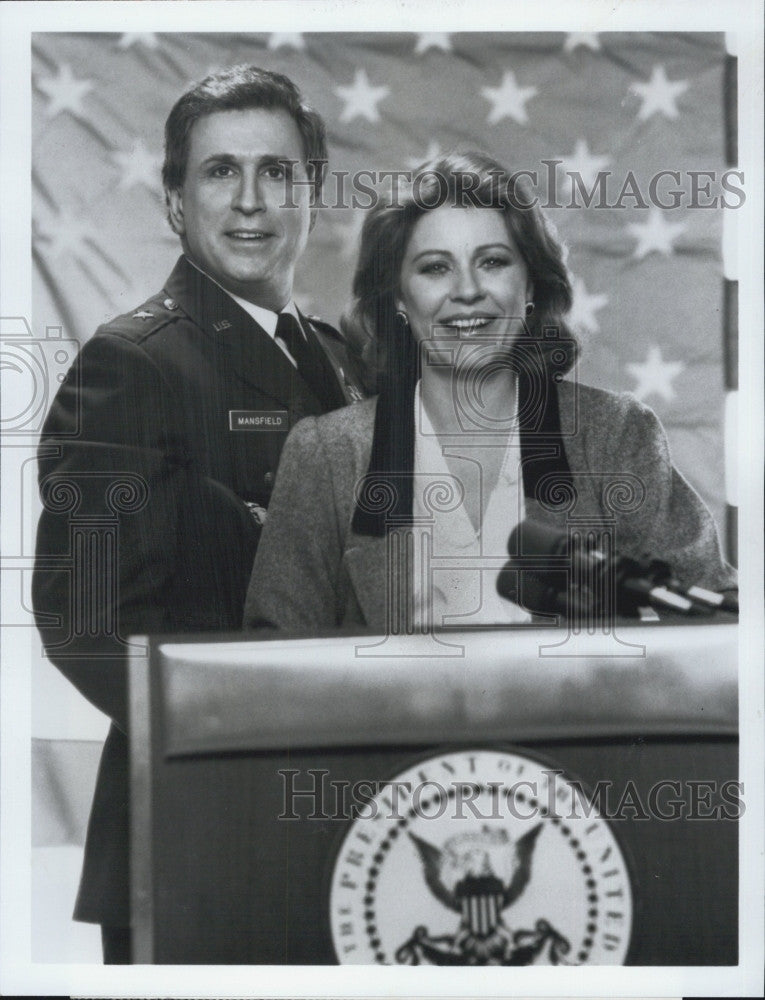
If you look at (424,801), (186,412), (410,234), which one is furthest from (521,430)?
(424,801)

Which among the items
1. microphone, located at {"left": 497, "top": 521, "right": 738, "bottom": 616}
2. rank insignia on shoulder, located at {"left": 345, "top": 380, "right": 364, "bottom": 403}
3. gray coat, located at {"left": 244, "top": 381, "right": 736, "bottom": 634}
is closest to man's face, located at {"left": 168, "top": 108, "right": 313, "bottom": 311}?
rank insignia on shoulder, located at {"left": 345, "top": 380, "right": 364, "bottom": 403}

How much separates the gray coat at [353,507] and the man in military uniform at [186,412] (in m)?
0.05

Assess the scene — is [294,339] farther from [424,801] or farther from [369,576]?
[424,801]

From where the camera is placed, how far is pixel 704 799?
8.62ft

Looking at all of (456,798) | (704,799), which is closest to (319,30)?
(456,798)

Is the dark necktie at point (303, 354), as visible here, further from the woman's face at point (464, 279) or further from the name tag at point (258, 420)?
the woman's face at point (464, 279)

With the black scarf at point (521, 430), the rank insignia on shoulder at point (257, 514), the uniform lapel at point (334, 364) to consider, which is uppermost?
the uniform lapel at point (334, 364)

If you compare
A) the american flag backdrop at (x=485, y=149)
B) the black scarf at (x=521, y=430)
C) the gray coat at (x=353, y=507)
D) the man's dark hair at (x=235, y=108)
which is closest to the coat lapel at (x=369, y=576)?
the gray coat at (x=353, y=507)

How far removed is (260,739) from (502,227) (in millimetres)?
1292

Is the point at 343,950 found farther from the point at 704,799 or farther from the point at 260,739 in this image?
the point at 704,799

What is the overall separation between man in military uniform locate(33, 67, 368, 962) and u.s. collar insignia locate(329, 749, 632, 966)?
1.88ft

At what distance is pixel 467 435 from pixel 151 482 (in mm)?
738

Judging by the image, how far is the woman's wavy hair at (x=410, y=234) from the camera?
263 cm

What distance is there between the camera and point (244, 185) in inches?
104
